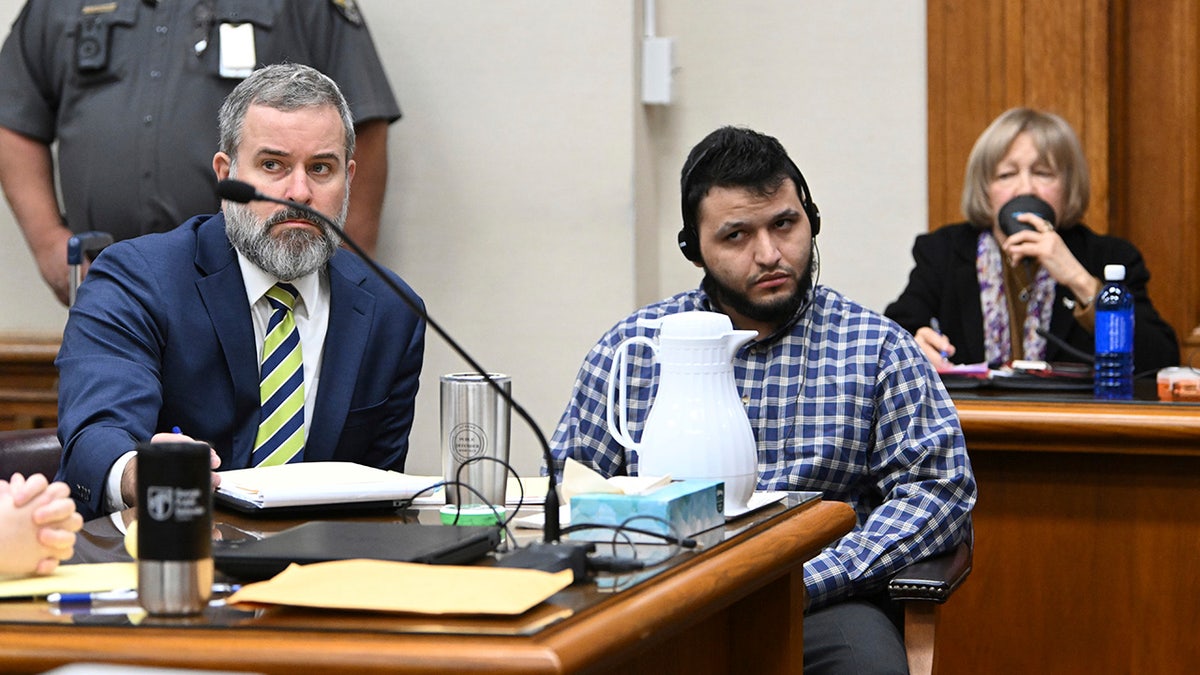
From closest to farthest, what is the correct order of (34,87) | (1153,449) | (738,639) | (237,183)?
(237,183)
(738,639)
(1153,449)
(34,87)

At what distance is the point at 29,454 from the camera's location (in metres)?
2.35

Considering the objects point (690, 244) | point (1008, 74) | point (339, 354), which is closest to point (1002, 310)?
point (1008, 74)

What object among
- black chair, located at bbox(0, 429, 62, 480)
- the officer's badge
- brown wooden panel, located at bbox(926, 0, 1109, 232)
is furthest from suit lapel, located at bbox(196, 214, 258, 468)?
brown wooden panel, located at bbox(926, 0, 1109, 232)

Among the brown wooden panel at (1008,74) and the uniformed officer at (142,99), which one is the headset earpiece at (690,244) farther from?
the brown wooden panel at (1008,74)

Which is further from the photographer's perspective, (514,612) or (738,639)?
(738,639)

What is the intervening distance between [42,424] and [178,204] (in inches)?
28.6

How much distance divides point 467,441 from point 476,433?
0.05 feet

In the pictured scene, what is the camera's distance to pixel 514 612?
1173 millimetres

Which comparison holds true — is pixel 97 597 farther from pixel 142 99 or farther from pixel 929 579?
pixel 142 99

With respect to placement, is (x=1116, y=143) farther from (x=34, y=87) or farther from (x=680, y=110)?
(x=34, y=87)

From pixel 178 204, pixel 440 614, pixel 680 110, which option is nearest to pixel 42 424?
pixel 178 204

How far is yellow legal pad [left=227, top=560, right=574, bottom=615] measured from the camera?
120 centimetres

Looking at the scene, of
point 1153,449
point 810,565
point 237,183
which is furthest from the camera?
point 1153,449

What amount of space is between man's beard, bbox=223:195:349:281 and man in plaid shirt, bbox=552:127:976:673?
18.9 inches
